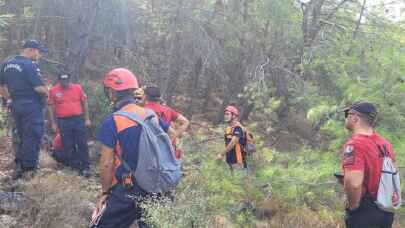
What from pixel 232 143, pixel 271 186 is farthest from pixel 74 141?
pixel 271 186

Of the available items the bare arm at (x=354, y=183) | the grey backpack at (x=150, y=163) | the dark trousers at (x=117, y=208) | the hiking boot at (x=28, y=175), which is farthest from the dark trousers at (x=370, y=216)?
the hiking boot at (x=28, y=175)

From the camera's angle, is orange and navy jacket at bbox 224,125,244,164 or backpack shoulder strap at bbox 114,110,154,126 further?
orange and navy jacket at bbox 224,125,244,164

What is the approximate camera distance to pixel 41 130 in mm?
6387

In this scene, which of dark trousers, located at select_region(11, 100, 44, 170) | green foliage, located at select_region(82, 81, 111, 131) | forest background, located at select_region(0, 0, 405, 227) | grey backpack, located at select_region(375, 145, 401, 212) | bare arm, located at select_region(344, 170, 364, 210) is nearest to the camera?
bare arm, located at select_region(344, 170, 364, 210)

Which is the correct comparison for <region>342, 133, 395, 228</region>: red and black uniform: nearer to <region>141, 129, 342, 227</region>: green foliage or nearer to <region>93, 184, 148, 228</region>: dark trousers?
<region>93, 184, 148, 228</region>: dark trousers

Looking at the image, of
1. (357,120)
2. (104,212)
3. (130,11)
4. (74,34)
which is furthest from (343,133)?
(74,34)

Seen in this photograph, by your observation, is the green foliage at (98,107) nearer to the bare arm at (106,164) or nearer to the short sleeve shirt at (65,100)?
the short sleeve shirt at (65,100)

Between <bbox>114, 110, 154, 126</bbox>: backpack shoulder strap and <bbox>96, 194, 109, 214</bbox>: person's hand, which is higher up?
<bbox>114, 110, 154, 126</bbox>: backpack shoulder strap

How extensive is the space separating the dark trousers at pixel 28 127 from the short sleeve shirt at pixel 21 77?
117mm

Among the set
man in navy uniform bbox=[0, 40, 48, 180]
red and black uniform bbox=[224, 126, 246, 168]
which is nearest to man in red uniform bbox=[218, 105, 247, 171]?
red and black uniform bbox=[224, 126, 246, 168]

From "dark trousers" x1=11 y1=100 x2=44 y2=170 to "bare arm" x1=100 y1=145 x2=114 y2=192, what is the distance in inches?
120

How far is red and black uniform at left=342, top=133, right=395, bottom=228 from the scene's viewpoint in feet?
12.0

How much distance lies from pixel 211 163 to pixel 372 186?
3259 millimetres

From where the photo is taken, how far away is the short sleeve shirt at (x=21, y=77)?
20.0ft
